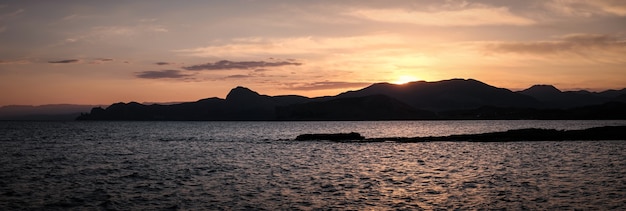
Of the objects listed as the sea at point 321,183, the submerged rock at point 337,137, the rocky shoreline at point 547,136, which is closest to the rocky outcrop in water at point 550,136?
the rocky shoreline at point 547,136

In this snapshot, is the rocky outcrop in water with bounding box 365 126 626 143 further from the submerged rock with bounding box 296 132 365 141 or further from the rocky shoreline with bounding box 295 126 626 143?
the submerged rock with bounding box 296 132 365 141

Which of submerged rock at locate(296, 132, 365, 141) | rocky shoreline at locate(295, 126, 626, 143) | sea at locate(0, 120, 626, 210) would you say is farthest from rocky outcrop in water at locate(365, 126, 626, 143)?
sea at locate(0, 120, 626, 210)

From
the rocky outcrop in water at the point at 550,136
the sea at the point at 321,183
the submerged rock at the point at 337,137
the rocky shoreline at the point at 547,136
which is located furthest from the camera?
the submerged rock at the point at 337,137

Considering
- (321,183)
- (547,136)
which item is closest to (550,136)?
(547,136)

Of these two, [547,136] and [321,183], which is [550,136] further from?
[321,183]

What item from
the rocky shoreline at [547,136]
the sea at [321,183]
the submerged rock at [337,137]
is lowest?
the sea at [321,183]

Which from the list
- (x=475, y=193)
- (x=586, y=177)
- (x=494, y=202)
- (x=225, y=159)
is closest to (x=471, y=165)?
(x=586, y=177)

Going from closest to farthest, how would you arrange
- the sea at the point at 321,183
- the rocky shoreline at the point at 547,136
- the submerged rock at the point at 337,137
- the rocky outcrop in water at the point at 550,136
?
the sea at the point at 321,183 < the rocky outcrop in water at the point at 550,136 < the rocky shoreline at the point at 547,136 < the submerged rock at the point at 337,137

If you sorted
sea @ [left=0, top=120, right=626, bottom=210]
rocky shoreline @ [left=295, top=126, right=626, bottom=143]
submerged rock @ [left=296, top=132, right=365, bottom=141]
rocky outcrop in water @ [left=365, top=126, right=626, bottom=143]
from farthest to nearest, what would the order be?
submerged rock @ [left=296, top=132, right=365, bottom=141]
rocky shoreline @ [left=295, top=126, right=626, bottom=143]
rocky outcrop in water @ [left=365, top=126, right=626, bottom=143]
sea @ [left=0, top=120, right=626, bottom=210]

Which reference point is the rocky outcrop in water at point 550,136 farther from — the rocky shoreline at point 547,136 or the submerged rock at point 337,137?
the submerged rock at point 337,137

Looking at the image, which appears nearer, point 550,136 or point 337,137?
point 550,136

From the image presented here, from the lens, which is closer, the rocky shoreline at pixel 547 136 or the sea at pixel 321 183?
the sea at pixel 321 183

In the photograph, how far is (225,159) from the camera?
222 feet

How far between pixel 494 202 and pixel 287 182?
17355 millimetres
